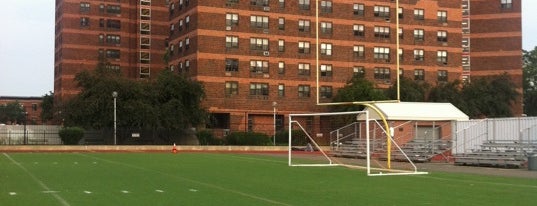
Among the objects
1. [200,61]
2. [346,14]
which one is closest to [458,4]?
[346,14]

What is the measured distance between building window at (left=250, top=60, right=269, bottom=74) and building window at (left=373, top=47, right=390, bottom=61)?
49.0ft

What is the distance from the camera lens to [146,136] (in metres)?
62.4

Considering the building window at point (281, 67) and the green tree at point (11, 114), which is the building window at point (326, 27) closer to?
the building window at point (281, 67)

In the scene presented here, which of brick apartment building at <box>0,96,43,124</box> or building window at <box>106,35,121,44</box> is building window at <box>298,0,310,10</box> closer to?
building window at <box>106,35,121,44</box>

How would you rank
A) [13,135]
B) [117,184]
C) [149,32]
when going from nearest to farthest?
1. [117,184]
2. [13,135]
3. [149,32]

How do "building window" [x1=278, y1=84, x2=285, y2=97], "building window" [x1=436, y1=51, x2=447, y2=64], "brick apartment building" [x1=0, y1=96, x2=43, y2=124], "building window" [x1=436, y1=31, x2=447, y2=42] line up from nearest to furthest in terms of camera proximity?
"building window" [x1=278, y1=84, x2=285, y2=97] → "building window" [x1=436, y1=31, x2=447, y2=42] → "building window" [x1=436, y1=51, x2=447, y2=64] → "brick apartment building" [x1=0, y1=96, x2=43, y2=124]

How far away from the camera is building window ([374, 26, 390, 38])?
82287 millimetres

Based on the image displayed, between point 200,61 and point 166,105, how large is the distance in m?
11.1

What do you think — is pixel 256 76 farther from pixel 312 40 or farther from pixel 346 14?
pixel 346 14

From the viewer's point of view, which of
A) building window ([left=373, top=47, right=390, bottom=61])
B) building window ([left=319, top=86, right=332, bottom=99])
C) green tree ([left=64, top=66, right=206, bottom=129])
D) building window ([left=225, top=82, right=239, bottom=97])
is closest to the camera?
green tree ([left=64, top=66, right=206, bottom=129])

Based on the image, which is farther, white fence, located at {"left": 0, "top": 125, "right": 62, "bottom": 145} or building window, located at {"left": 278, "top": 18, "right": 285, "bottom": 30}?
building window, located at {"left": 278, "top": 18, "right": 285, "bottom": 30}

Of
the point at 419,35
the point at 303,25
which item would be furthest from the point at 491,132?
the point at 419,35

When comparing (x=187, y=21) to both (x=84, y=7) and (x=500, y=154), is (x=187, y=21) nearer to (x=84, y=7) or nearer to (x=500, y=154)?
(x=84, y=7)

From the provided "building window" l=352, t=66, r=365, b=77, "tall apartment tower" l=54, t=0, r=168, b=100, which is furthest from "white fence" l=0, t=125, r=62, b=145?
"tall apartment tower" l=54, t=0, r=168, b=100
